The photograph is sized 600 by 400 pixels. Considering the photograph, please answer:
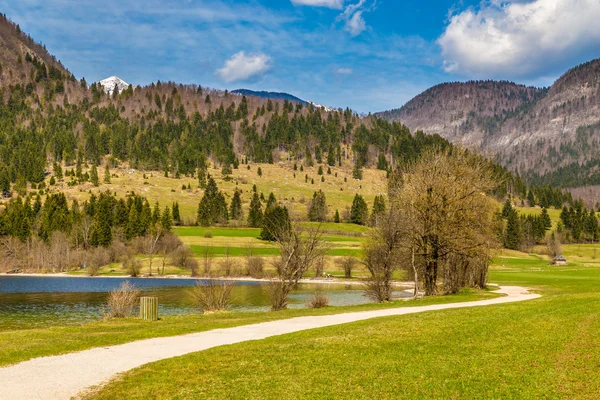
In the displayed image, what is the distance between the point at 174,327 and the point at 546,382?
1778 centimetres

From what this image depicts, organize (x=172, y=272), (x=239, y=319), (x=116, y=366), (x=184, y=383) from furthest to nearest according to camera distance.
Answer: (x=172, y=272)
(x=239, y=319)
(x=116, y=366)
(x=184, y=383)

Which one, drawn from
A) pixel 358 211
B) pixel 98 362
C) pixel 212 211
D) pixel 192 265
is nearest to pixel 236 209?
pixel 212 211

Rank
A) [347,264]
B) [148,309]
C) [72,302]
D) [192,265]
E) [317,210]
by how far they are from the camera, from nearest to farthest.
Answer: [148,309], [72,302], [347,264], [192,265], [317,210]

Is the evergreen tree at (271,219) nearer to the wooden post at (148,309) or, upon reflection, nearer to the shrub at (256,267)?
the shrub at (256,267)

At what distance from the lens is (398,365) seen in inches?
621

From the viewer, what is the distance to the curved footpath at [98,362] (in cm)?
→ 1371

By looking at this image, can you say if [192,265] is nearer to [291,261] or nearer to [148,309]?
[291,261]

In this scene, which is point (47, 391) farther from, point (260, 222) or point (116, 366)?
point (260, 222)

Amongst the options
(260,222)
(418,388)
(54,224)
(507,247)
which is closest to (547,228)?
(507,247)

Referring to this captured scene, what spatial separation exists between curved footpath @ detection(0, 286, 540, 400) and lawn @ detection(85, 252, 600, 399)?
40.2 inches

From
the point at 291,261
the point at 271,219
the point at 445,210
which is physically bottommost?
the point at 291,261

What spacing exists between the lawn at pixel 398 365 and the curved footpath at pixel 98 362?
40.2 inches

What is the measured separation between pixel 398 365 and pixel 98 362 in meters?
9.80

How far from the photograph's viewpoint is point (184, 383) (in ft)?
46.4
